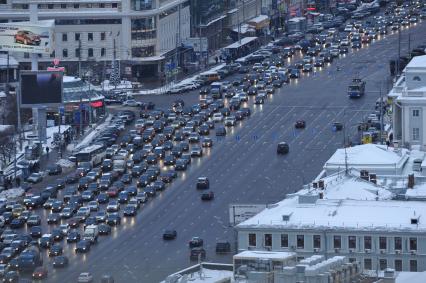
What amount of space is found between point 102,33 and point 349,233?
67.3 meters

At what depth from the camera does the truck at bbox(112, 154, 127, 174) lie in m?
135

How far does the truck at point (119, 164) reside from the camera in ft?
444

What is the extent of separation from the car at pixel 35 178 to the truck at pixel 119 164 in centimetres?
412

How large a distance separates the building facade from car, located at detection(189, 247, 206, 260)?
2750 centimetres

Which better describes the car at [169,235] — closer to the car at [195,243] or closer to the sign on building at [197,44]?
the car at [195,243]

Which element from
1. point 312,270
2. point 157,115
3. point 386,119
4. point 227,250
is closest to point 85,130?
point 157,115

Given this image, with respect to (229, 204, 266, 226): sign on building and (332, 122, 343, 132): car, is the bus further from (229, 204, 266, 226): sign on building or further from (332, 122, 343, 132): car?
(229, 204, 266, 226): sign on building

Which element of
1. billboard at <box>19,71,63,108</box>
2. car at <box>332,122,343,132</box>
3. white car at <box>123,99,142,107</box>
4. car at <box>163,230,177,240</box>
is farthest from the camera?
white car at <box>123,99,142,107</box>

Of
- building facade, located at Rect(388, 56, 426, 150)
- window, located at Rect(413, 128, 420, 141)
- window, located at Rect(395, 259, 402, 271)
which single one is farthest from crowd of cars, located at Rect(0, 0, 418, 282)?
window, located at Rect(395, 259, 402, 271)

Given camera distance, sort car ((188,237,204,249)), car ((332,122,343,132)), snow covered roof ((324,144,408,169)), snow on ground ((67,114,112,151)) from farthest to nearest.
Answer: car ((332,122,343,132)) < snow on ground ((67,114,112,151)) < snow covered roof ((324,144,408,169)) < car ((188,237,204,249))

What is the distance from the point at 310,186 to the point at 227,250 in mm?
7444

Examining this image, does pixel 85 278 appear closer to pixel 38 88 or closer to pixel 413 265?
pixel 413 265

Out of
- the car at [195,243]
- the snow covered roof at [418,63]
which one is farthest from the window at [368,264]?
the snow covered roof at [418,63]

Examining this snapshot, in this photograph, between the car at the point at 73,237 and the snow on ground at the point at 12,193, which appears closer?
the car at the point at 73,237
